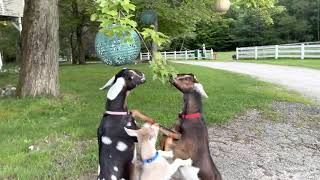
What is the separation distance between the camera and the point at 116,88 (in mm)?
4121

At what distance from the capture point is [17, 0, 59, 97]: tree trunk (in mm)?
10312

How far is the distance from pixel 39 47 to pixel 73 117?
232 centimetres

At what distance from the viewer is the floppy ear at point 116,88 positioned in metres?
4.10

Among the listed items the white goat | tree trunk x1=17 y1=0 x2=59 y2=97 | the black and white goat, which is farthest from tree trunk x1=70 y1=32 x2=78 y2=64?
the white goat

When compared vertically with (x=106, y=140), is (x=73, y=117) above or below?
below

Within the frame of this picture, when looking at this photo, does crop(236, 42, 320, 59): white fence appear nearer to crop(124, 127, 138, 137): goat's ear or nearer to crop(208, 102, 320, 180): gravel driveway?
crop(208, 102, 320, 180): gravel driveway

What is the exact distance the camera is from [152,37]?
4.45m

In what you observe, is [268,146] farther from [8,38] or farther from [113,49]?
[8,38]

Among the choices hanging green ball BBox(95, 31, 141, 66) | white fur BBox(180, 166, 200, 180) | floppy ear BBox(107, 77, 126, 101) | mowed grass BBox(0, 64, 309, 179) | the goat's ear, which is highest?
hanging green ball BBox(95, 31, 141, 66)

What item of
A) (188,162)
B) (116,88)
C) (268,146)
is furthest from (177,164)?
(268,146)

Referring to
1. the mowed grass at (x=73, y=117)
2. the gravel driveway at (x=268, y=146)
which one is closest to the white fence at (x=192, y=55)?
the mowed grass at (x=73, y=117)

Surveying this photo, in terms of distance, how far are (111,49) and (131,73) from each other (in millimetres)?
2967

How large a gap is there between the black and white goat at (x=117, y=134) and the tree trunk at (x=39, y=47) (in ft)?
21.6

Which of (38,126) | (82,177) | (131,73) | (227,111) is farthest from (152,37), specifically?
(227,111)
